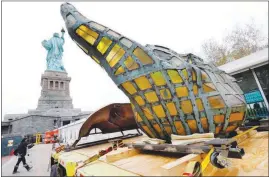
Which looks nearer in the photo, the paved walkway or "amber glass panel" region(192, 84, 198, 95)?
"amber glass panel" region(192, 84, 198, 95)

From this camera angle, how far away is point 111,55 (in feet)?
9.96

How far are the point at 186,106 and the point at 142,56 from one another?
104cm

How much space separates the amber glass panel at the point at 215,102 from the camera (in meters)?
2.57

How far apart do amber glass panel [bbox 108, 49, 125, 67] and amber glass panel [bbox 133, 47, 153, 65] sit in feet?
0.81

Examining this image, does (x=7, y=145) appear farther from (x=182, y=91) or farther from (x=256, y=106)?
(x=256, y=106)

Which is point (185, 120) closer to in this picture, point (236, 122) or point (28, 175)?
point (236, 122)

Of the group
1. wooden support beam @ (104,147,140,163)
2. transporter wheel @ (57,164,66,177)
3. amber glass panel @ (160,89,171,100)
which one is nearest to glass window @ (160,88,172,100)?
amber glass panel @ (160,89,171,100)

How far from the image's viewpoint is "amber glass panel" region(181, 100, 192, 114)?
8.47ft

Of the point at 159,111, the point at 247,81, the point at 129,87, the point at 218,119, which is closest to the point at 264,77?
the point at 247,81

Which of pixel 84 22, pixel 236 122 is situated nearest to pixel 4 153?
pixel 84 22

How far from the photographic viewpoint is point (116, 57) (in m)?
2.98

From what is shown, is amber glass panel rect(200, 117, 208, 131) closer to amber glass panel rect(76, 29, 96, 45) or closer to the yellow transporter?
the yellow transporter

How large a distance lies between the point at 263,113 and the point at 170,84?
184 inches

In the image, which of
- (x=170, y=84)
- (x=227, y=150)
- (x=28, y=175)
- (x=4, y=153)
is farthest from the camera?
(x=4, y=153)
